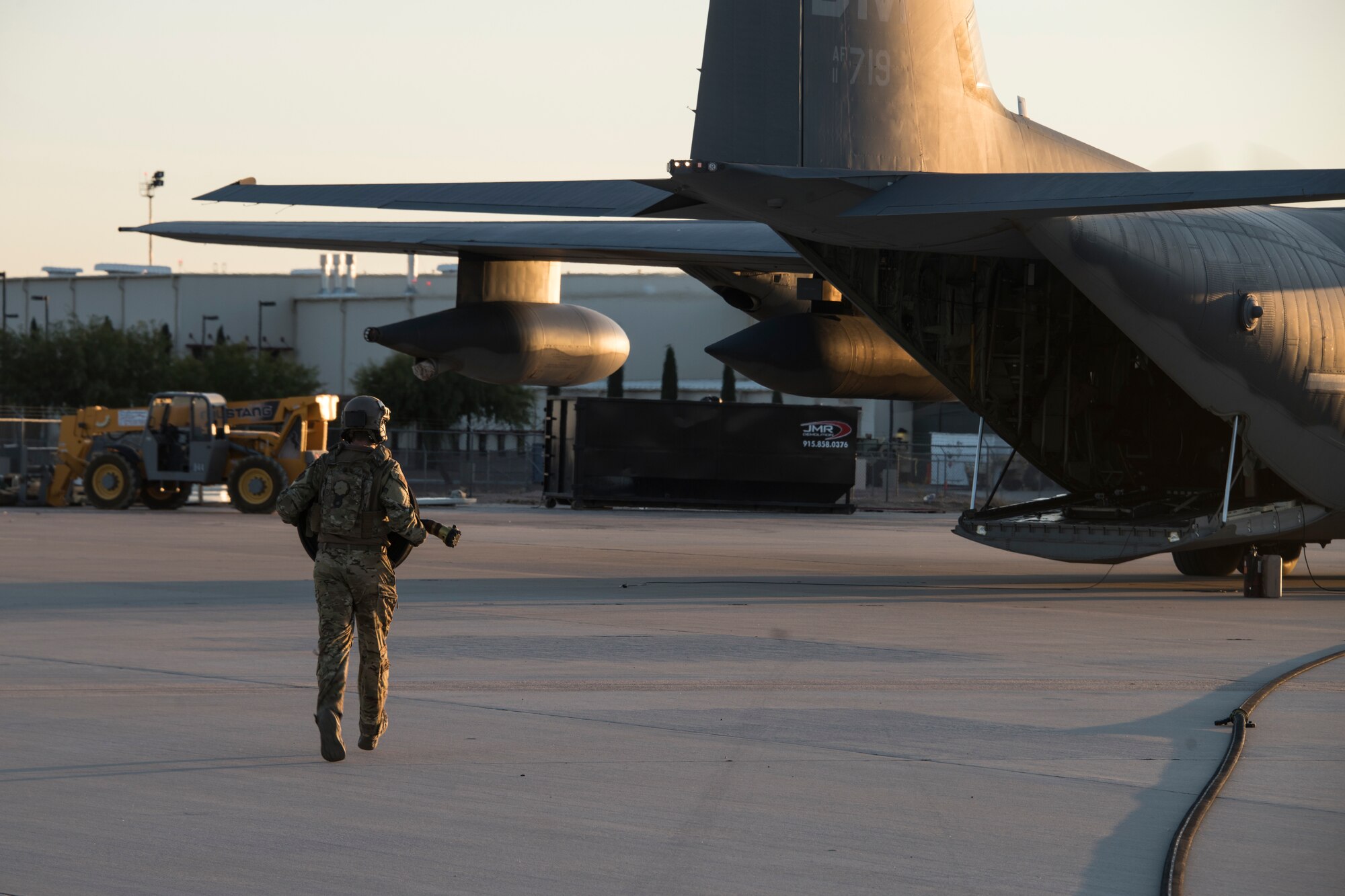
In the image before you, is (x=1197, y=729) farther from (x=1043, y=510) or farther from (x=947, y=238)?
(x=1043, y=510)

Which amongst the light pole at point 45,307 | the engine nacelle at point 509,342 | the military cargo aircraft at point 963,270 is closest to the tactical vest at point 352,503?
the military cargo aircraft at point 963,270

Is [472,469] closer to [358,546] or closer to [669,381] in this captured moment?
[669,381]

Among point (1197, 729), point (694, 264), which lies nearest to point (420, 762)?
point (1197, 729)

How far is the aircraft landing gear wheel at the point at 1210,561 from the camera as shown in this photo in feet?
63.7

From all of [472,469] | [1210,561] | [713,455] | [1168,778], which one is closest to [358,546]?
[1168,778]

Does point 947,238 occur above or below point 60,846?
above

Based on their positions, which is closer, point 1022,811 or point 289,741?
point 1022,811

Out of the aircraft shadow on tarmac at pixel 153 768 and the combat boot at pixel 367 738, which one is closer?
the aircraft shadow on tarmac at pixel 153 768

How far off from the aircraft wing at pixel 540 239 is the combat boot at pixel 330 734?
1089 centimetres

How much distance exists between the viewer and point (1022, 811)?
6.47 metres

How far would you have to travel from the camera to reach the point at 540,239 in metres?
17.9

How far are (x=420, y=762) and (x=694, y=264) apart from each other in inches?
477

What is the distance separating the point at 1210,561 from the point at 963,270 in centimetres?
531

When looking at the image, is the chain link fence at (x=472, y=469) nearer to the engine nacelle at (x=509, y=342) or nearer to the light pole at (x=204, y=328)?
the engine nacelle at (x=509, y=342)
